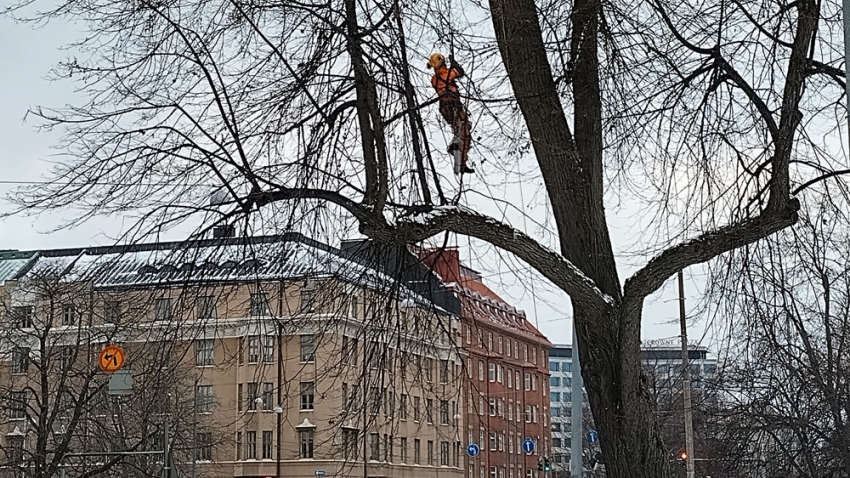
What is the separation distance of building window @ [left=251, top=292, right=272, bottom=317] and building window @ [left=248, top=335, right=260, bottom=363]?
590mm

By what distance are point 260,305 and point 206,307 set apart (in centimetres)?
53

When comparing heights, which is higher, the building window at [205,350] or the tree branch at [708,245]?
the tree branch at [708,245]

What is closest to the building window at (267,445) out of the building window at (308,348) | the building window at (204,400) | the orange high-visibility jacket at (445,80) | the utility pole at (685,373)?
the building window at (204,400)

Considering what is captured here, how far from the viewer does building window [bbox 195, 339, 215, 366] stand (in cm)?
894

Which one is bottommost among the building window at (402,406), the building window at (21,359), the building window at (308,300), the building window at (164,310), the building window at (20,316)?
the building window at (402,406)

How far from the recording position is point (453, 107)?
7.89 metres

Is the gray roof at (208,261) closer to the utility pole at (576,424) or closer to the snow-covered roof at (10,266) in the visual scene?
the utility pole at (576,424)

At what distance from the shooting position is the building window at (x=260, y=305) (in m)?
8.30

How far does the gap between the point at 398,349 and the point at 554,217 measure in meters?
1.84

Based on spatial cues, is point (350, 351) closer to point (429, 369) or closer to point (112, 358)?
point (429, 369)

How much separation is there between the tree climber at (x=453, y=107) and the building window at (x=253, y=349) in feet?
7.96

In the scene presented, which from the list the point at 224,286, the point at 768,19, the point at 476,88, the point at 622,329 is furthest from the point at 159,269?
the point at 768,19

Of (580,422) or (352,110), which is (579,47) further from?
(580,422)

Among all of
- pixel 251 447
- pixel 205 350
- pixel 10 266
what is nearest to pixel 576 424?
pixel 205 350
